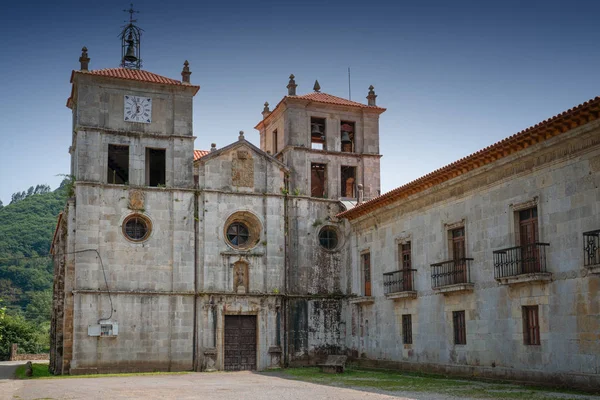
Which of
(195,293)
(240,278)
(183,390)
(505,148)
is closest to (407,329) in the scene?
(240,278)

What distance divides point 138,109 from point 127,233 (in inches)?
222

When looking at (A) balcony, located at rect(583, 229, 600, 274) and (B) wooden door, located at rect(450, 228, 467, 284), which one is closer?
(A) balcony, located at rect(583, 229, 600, 274)

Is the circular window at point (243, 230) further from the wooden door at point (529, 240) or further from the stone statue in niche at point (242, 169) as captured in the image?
the wooden door at point (529, 240)

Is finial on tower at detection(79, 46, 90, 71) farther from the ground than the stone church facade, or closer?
farther from the ground

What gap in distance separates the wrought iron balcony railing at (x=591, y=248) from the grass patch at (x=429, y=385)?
3.46 m

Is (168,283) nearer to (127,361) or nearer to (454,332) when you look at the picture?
(127,361)

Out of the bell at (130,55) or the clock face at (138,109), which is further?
the bell at (130,55)

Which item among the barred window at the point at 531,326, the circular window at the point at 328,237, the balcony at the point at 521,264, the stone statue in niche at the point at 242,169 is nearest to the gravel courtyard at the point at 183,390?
the barred window at the point at 531,326

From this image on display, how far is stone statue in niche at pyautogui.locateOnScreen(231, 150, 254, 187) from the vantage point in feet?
111

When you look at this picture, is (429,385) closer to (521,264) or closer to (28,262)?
(521,264)

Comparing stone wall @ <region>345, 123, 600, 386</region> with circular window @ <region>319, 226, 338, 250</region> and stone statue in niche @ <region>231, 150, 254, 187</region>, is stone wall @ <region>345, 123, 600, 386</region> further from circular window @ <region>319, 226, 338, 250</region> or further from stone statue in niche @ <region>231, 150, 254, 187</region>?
stone statue in niche @ <region>231, 150, 254, 187</region>

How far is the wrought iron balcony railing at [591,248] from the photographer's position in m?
18.9

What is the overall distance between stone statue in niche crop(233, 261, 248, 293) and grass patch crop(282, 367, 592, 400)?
4.83 m

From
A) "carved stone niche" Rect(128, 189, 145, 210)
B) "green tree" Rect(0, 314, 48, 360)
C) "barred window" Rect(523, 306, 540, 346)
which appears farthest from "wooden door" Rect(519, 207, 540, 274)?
"green tree" Rect(0, 314, 48, 360)
